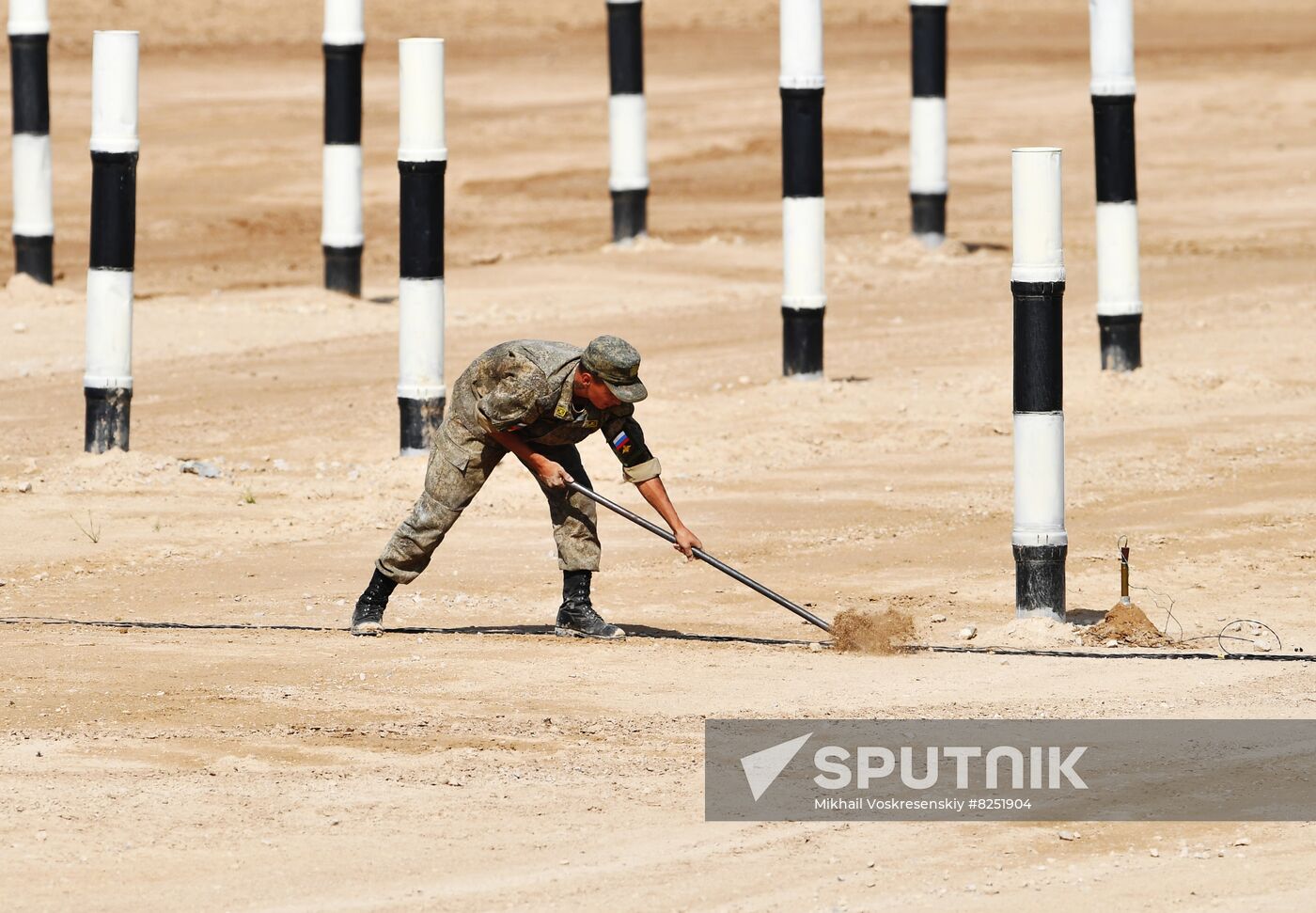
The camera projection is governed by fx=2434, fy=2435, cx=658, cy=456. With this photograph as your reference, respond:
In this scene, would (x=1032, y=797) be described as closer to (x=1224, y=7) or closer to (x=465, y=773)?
(x=465, y=773)

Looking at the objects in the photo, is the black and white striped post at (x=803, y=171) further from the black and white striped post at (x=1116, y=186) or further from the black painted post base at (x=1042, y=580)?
the black painted post base at (x=1042, y=580)

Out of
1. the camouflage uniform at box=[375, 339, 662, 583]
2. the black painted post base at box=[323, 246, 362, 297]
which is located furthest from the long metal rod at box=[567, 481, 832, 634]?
the black painted post base at box=[323, 246, 362, 297]

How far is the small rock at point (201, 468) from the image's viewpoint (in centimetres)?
1255

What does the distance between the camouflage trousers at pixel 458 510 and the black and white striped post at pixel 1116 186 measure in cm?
590

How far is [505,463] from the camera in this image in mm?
12508

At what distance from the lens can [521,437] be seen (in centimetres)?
904

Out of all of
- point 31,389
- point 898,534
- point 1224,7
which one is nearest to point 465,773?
point 898,534

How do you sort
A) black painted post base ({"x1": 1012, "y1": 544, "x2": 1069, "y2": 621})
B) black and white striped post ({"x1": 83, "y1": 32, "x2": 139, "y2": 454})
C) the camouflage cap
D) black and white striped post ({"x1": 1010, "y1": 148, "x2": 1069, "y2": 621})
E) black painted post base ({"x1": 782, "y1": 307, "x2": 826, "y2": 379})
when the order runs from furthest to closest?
1. black painted post base ({"x1": 782, "y1": 307, "x2": 826, "y2": 379})
2. black and white striped post ({"x1": 83, "y1": 32, "x2": 139, "y2": 454})
3. black painted post base ({"x1": 1012, "y1": 544, "x2": 1069, "y2": 621})
4. black and white striped post ({"x1": 1010, "y1": 148, "x2": 1069, "y2": 621})
5. the camouflage cap

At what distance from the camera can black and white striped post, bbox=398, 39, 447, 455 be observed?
12633mm

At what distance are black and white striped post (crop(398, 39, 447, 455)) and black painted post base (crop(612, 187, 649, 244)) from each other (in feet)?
27.1

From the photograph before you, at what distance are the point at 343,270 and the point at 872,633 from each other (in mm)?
10375

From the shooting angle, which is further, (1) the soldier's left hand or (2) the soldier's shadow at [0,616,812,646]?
(2) the soldier's shadow at [0,616,812,646]

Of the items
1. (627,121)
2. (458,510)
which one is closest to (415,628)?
(458,510)

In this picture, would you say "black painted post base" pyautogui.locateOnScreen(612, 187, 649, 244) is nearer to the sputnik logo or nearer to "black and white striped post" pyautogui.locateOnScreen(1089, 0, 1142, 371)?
"black and white striped post" pyautogui.locateOnScreen(1089, 0, 1142, 371)
